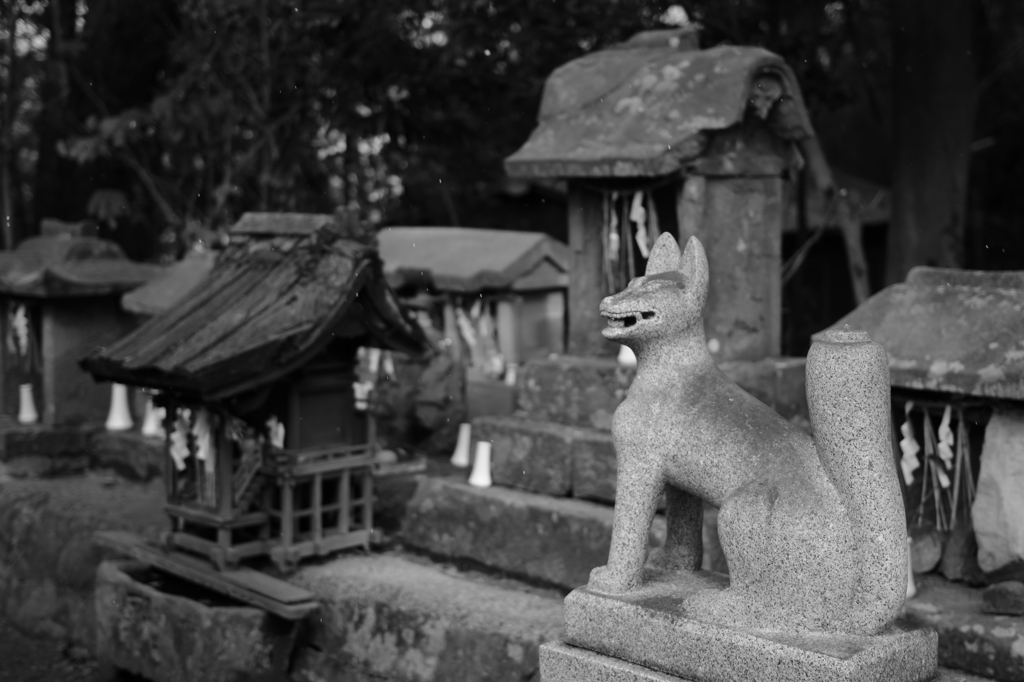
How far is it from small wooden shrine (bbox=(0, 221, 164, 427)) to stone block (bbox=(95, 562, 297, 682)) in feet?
9.89

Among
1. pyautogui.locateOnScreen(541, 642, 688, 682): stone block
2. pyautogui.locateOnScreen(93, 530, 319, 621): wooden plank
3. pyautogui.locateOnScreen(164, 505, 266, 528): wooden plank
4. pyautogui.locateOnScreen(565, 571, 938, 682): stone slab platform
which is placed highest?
pyautogui.locateOnScreen(565, 571, 938, 682): stone slab platform

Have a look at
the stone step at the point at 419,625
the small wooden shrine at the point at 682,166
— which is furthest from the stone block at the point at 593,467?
the small wooden shrine at the point at 682,166

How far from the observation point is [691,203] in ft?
21.8

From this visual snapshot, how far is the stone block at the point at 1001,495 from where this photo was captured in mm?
5285

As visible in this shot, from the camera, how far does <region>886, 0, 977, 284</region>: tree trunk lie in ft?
33.5

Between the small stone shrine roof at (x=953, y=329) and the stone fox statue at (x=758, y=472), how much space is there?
102 cm

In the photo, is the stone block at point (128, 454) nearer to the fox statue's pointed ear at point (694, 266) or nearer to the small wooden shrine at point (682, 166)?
the small wooden shrine at point (682, 166)

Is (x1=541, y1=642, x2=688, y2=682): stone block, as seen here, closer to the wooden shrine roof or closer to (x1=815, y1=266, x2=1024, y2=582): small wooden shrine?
(x1=815, y1=266, x2=1024, y2=582): small wooden shrine

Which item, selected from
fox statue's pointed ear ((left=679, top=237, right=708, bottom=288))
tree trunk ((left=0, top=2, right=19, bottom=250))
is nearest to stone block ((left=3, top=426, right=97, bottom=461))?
tree trunk ((left=0, top=2, right=19, bottom=250))

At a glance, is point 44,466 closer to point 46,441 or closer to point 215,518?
point 46,441

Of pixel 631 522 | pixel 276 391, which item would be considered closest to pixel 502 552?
pixel 276 391

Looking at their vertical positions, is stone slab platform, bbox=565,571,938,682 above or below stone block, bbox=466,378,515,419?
below

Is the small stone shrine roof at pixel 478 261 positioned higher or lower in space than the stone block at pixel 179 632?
→ higher

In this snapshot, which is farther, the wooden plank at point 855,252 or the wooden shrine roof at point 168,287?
the wooden plank at point 855,252
